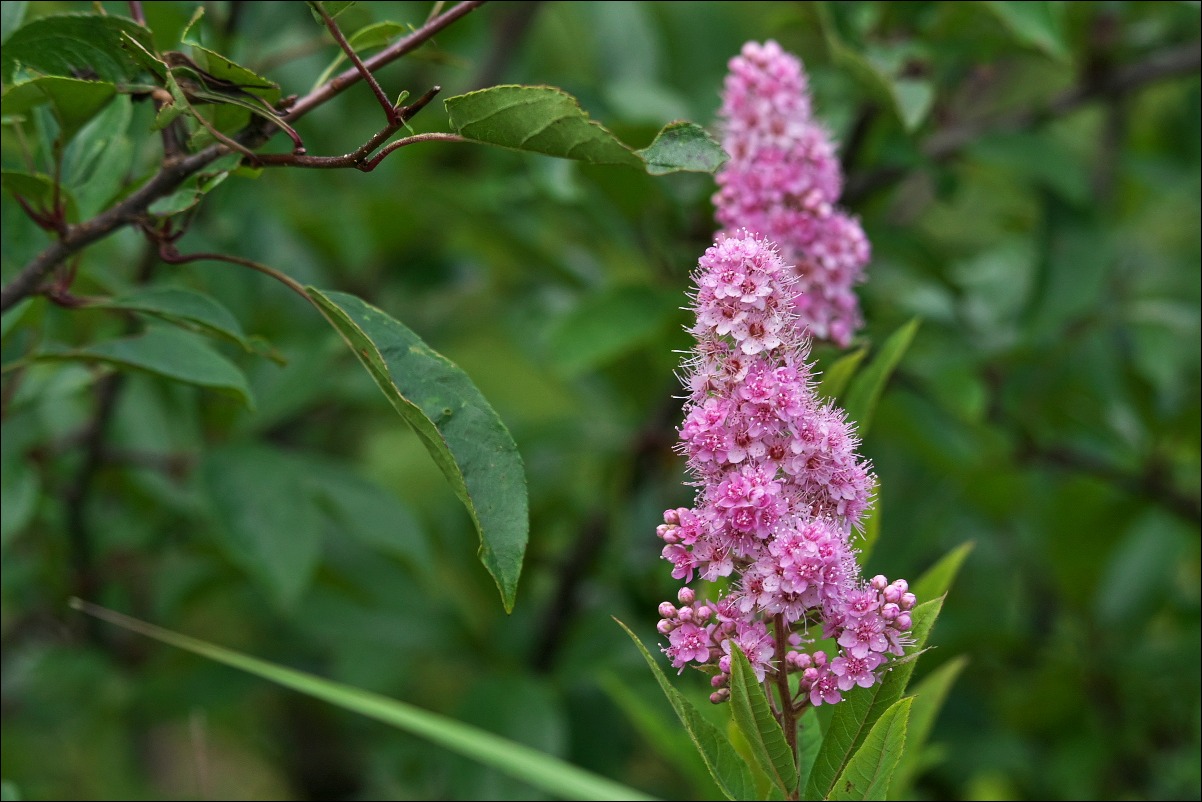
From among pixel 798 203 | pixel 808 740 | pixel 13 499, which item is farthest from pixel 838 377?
pixel 13 499

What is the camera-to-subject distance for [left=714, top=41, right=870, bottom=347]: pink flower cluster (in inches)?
57.7

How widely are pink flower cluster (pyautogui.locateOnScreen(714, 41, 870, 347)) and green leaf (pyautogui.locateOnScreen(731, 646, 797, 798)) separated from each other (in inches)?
19.9

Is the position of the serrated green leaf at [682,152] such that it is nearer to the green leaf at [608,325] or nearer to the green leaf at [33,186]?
the green leaf at [33,186]

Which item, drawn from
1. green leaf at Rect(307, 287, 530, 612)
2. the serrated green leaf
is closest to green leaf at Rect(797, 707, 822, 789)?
green leaf at Rect(307, 287, 530, 612)

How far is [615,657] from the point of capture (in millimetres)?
2545

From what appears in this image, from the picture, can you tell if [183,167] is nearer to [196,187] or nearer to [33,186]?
[196,187]

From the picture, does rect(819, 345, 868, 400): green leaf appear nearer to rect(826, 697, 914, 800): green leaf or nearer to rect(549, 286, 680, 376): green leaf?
rect(826, 697, 914, 800): green leaf

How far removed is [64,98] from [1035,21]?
1374mm

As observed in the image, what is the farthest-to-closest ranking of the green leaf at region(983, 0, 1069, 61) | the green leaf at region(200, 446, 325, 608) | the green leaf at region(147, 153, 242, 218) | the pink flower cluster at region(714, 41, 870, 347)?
the green leaf at region(200, 446, 325, 608) → the green leaf at region(983, 0, 1069, 61) → the pink flower cluster at region(714, 41, 870, 347) → the green leaf at region(147, 153, 242, 218)

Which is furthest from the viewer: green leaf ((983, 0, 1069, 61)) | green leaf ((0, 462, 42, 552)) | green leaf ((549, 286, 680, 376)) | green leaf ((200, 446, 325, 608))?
green leaf ((549, 286, 680, 376))

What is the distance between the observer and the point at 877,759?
42.4 inches

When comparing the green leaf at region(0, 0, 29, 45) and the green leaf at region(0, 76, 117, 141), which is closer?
the green leaf at region(0, 76, 117, 141)

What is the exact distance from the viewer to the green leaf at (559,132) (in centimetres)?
109

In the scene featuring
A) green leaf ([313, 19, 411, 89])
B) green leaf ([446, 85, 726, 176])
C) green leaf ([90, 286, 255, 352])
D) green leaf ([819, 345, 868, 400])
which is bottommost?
green leaf ([90, 286, 255, 352])
